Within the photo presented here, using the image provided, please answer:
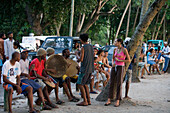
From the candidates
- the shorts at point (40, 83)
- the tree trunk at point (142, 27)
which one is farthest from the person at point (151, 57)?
the shorts at point (40, 83)

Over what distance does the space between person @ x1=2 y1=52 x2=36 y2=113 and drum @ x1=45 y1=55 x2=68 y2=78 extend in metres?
1.29

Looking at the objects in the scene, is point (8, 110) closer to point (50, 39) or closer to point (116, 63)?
point (116, 63)

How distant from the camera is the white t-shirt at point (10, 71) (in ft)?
20.6

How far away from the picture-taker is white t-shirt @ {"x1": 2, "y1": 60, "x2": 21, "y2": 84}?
629 cm

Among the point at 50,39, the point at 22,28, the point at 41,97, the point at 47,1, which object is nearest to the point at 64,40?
the point at 50,39

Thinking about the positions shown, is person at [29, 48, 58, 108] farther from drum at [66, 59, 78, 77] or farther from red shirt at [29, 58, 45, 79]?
drum at [66, 59, 78, 77]

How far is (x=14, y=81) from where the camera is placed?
20.9ft

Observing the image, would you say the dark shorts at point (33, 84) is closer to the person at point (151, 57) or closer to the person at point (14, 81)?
the person at point (14, 81)

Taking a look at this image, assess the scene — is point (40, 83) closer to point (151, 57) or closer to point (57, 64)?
point (57, 64)

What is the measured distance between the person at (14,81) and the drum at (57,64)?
1.29 meters

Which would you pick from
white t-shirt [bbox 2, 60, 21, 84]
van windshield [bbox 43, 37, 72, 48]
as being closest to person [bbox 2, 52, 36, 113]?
white t-shirt [bbox 2, 60, 21, 84]

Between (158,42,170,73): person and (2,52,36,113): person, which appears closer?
(2,52,36,113): person

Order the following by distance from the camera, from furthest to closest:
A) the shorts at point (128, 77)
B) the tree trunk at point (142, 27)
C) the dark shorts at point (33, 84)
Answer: the shorts at point (128, 77), the tree trunk at point (142, 27), the dark shorts at point (33, 84)

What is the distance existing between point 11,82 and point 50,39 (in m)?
8.52
